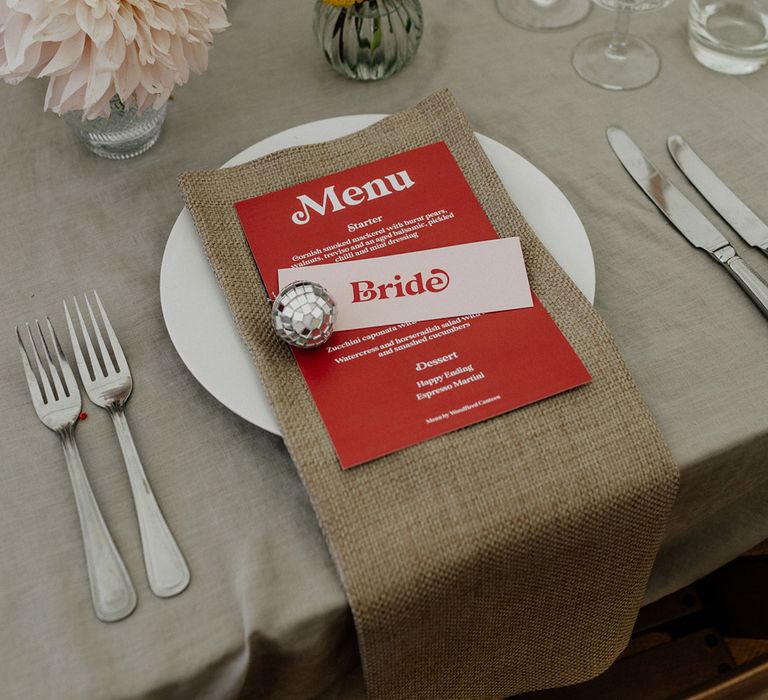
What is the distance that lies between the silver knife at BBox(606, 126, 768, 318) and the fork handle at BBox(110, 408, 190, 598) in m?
0.51

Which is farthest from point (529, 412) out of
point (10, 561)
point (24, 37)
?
point (24, 37)

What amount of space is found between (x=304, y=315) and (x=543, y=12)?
57cm

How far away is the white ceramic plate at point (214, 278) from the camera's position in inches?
22.7

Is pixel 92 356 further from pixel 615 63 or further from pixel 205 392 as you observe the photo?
pixel 615 63

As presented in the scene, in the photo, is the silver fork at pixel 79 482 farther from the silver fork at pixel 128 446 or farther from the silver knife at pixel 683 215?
the silver knife at pixel 683 215

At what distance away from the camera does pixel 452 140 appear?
71 centimetres

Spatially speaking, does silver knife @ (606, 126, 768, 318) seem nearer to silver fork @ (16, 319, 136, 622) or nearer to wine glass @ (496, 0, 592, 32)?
wine glass @ (496, 0, 592, 32)

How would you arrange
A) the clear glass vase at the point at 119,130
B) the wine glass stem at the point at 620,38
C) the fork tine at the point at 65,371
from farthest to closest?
1. the wine glass stem at the point at 620,38
2. the clear glass vase at the point at 119,130
3. the fork tine at the point at 65,371

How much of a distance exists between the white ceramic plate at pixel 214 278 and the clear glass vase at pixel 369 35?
11 centimetres

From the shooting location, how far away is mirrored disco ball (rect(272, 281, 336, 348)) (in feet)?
1.85

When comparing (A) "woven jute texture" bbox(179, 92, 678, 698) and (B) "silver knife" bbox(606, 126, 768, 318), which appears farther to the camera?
(B) "silver knife" bbox(606, 126, 768, 318)

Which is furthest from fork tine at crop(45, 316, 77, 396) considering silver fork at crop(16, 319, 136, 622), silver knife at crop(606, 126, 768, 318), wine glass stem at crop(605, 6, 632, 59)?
wine glass stem at crop(605, 6, 632, 59)

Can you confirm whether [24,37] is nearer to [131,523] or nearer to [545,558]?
[131,523]

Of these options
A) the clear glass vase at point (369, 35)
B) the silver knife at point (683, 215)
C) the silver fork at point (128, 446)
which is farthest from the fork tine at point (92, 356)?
the silver knife at point (683, 215)
